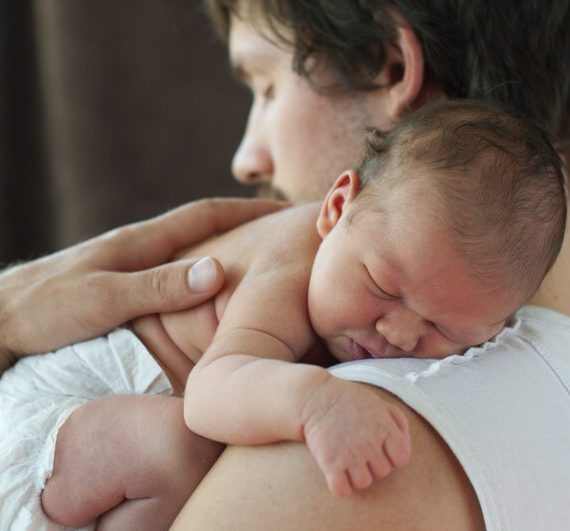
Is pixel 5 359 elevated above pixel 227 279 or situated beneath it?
situated beneath

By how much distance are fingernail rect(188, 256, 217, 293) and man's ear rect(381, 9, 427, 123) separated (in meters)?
0.44

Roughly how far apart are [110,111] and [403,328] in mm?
1718

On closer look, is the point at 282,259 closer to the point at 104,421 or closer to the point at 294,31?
the point at 104,421

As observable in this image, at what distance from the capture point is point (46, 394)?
111 centimetres

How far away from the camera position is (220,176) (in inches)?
101

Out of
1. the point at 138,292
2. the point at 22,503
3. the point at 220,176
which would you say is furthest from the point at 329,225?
the point at 220,176

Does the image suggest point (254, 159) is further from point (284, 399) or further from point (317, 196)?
point (284, 399)

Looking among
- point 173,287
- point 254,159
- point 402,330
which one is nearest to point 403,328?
point 402,330

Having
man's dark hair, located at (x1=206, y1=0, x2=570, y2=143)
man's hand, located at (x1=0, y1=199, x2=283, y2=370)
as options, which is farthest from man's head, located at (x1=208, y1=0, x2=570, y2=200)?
man's hand, located at (x1=0, y1=199, x2=283, y2=370)

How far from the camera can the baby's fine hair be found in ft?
3.01

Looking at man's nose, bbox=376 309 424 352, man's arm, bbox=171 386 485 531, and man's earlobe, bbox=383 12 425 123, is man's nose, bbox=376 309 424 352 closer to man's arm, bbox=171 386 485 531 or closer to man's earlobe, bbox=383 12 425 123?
man's arm, bbox=171 386 485 531

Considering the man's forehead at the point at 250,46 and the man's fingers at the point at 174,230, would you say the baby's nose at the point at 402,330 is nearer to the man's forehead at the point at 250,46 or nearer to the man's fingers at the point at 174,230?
the man's fingers at the point at 174,230

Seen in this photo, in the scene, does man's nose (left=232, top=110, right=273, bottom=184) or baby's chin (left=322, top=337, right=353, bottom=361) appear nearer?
baby's chin (left=322, top=337, right=353, bottom=361)

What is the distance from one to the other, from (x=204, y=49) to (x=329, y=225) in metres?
1.56
